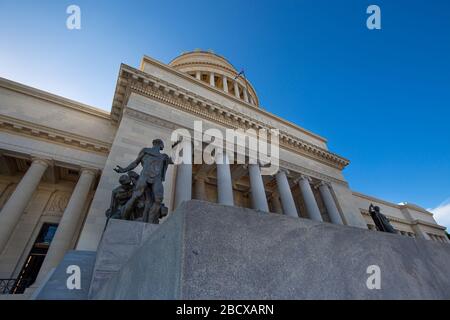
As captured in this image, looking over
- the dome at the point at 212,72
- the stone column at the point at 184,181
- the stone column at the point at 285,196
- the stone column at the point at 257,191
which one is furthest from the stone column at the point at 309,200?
the dome at the point at 212,72

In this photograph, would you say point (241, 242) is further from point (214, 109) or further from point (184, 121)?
point (214, 109)

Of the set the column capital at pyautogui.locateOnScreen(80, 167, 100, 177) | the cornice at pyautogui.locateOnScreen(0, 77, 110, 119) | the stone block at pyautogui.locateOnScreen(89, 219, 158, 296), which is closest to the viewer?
the stone block at pyautogui.locateOnScreen(89, 219, 158, 296)

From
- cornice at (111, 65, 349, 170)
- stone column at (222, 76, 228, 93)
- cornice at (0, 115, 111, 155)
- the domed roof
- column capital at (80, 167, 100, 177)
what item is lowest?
column capital at (80, 167, 100, 177)

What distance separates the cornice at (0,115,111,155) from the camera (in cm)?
1121

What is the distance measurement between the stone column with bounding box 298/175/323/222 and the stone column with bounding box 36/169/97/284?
14703 mm

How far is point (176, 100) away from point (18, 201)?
988 centimetres

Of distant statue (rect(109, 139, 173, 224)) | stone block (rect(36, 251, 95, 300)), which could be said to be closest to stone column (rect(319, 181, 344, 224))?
distant statue (rect(109, 139, 173, 224))

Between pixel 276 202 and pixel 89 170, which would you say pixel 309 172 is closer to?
pixel 276 202

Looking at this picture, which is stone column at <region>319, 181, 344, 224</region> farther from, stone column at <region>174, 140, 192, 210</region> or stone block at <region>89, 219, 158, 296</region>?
stone block at <region>89, 219, 158, 296</region>

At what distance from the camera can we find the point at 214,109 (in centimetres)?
1462

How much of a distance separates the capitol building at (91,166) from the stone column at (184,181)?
0.18 feet

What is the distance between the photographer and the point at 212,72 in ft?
95.3

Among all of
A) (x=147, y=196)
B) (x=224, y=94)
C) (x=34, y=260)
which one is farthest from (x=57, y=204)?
(x=224, y=94)

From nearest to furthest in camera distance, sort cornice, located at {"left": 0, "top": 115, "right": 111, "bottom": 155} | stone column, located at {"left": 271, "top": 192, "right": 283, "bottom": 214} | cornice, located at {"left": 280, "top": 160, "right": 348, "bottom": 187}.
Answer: cornice, located at {"left": 0, "top": 115, "right": 111, "bottom": 155}
cornice, located at {"left": 280, "top": 160, "right": 348, "bottom": 187}
stone column, located at {"left": 271, "top": 192, "right": 283, "bottom": 214}
